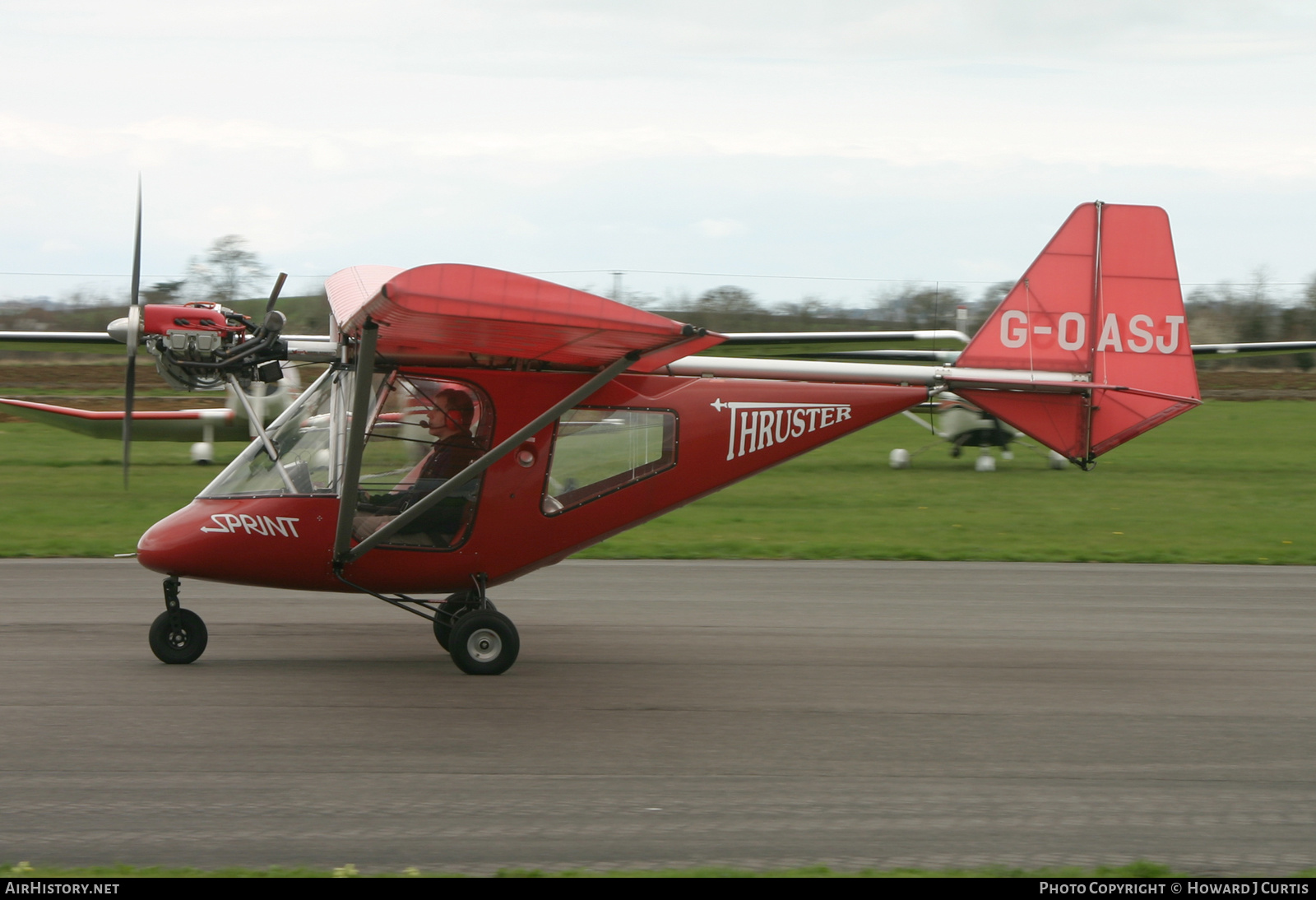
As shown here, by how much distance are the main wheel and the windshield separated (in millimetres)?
1110

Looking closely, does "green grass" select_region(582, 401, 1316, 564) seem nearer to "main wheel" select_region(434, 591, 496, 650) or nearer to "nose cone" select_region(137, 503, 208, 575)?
"main wheel" select_region(434, 591, 496, 650)

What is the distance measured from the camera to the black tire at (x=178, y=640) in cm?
740

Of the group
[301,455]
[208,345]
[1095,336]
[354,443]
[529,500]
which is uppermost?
A: [1095,336]

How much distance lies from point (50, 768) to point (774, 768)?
3.45 meters

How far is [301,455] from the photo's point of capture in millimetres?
7375

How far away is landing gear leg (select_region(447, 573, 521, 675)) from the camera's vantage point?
7.27 m

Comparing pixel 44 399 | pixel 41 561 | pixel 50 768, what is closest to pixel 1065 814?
pixel 50 768

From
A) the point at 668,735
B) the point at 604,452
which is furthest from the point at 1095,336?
the point at 668,735

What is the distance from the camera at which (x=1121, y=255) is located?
331 inches

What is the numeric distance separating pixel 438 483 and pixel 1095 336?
4.76 m

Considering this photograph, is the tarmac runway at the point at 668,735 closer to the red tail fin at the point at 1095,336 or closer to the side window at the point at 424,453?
the side window at the point at 424,453

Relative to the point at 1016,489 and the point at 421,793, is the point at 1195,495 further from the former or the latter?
the point at 421,793

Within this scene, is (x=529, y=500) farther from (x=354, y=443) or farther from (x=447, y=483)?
(x=354, y=443)
